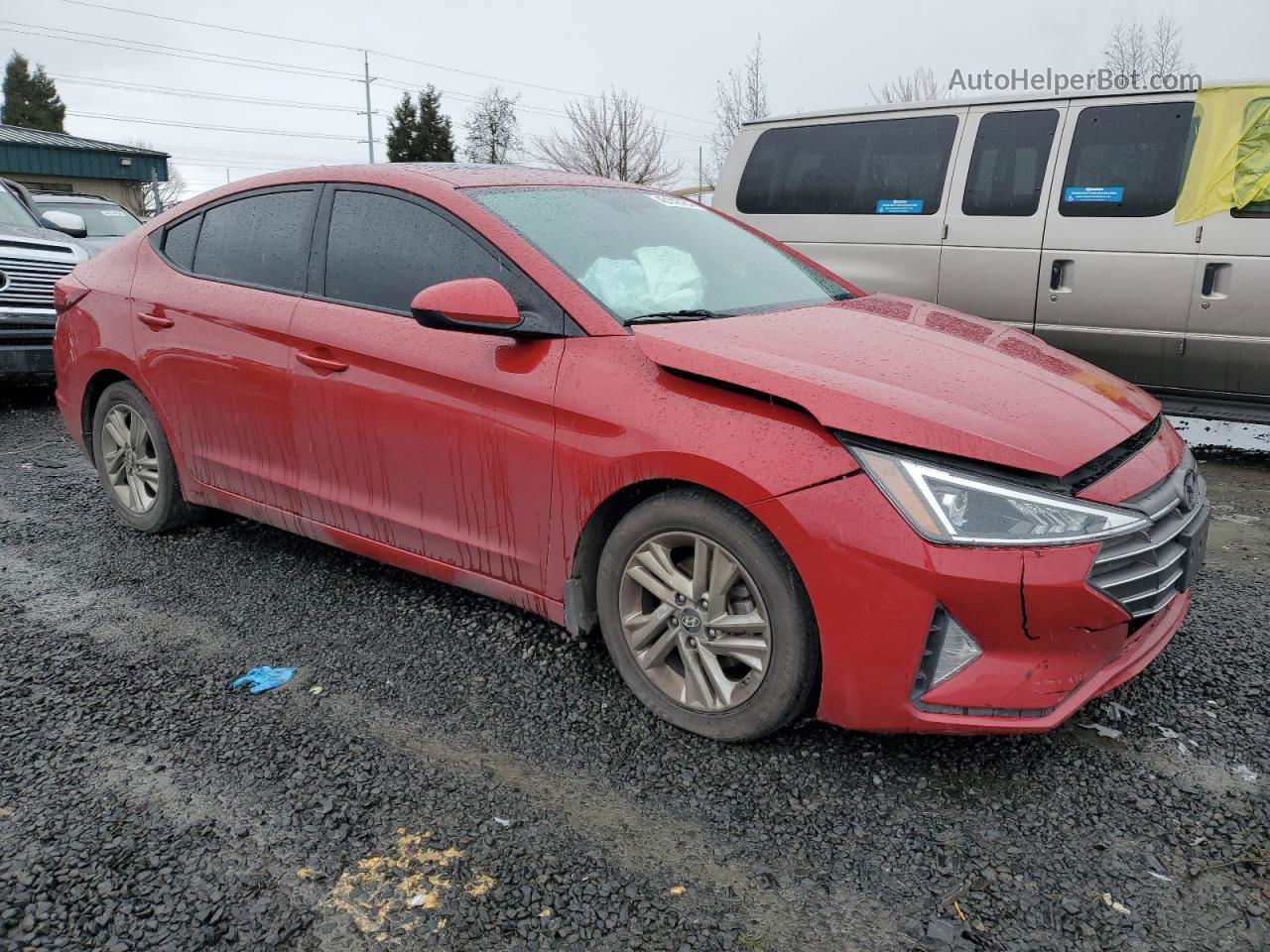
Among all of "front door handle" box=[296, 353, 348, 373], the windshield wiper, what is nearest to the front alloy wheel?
the windshield wiper

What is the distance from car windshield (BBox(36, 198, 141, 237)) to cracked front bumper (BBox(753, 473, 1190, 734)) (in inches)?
434

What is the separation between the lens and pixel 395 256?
10.9 ft

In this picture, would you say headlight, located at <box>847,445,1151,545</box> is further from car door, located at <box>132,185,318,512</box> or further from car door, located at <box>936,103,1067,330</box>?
car door, located at <box>936,103,1067,330</box>

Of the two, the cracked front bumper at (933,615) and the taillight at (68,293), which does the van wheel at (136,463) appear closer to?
the taillight at (68,293)

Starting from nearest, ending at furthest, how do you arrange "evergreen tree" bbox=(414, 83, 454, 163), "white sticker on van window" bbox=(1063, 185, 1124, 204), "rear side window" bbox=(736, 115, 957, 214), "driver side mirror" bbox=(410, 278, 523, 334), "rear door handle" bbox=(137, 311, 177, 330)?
1. "driver side mirror" bbox=(410, 278, 523, 334)
2. "rear door handle" bbox=(137, 311, 177, 330)
3. "white sticker on van window" bbox=(1063, 185, 1124, 204)
4. "rear side window" bbox=(736, 115, 957, 214)
5. "evergreen tree" bbox=(414, 83, 454, 163)

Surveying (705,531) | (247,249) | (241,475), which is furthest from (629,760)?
(247,249)

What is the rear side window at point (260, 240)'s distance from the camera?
11.8ft

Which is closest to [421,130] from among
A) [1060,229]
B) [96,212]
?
[96,212]

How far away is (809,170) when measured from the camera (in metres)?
6.66

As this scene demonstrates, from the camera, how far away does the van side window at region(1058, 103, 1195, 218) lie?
547 cm

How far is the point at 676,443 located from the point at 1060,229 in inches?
167

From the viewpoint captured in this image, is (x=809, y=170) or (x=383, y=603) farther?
(x=809, y=170)

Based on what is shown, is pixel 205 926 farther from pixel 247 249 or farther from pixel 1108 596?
pixel 247 249

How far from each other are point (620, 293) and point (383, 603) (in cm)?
156
